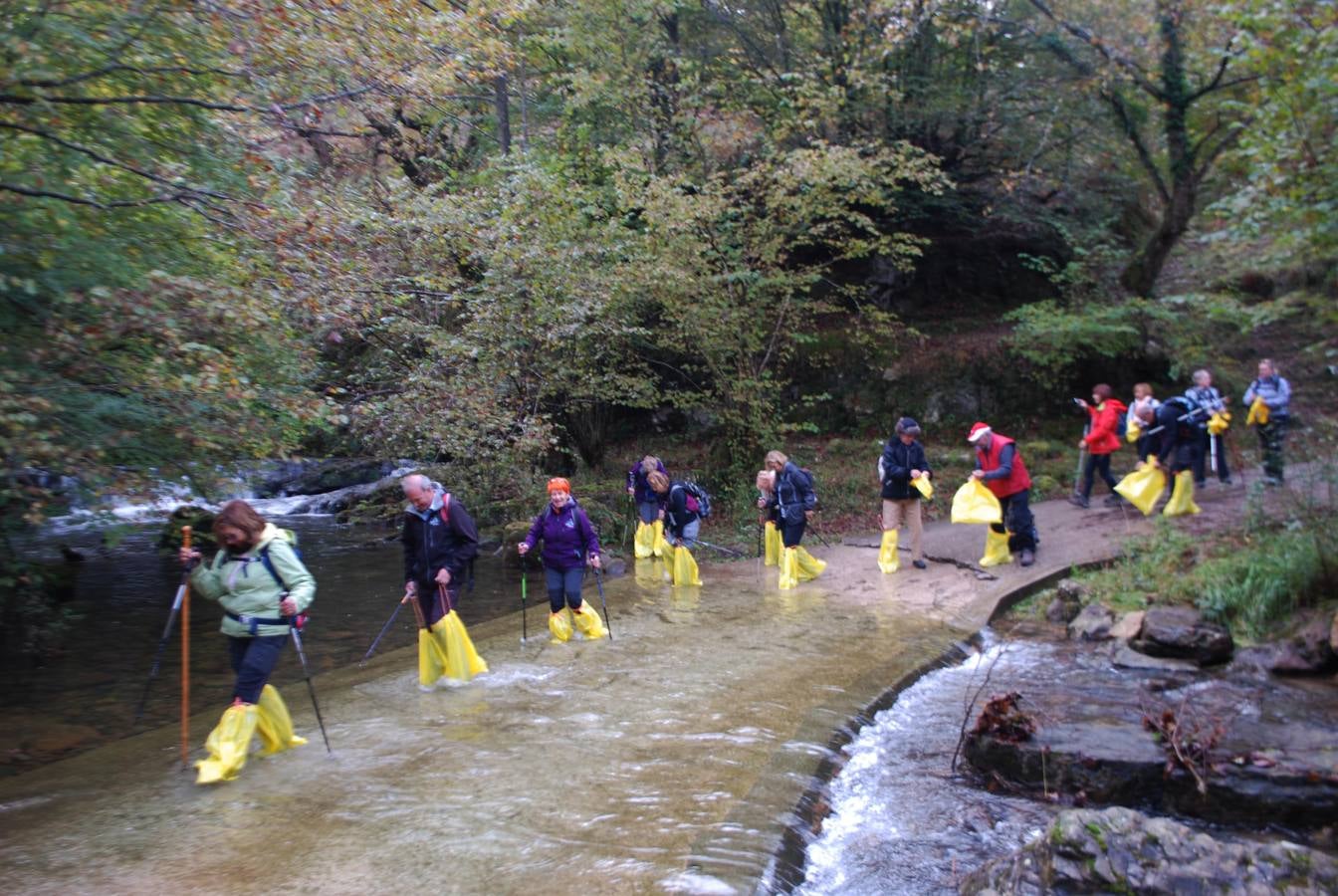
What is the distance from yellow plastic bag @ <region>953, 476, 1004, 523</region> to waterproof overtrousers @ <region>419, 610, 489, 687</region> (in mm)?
6854

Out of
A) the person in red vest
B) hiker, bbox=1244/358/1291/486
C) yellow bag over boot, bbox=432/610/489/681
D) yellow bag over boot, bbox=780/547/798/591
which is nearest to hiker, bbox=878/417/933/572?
the person in red vest

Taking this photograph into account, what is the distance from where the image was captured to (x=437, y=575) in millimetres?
8094

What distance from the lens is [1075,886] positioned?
4.46m

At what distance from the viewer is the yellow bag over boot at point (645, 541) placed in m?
14.9

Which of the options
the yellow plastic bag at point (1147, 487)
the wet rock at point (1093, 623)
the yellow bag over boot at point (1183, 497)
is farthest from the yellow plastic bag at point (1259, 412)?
the wet rock at point (1093, 623)

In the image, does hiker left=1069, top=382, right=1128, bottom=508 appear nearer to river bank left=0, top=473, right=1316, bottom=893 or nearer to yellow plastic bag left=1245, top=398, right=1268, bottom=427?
yellow plastic bag left=1245, top=398, right=1268, bottom=427

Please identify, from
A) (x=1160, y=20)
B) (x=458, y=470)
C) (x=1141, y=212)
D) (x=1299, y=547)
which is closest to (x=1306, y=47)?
(x=1299, y=547)

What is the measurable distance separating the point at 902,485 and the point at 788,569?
1928 mm

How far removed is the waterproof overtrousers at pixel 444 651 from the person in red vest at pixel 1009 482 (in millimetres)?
7164

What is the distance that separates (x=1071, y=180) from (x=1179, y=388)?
18.3 ft

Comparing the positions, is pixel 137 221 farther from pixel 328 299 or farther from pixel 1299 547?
pixel 1299 547

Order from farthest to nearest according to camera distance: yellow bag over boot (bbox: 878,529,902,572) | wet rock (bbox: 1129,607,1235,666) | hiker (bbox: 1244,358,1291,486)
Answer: hiker (bbox: 1244,358,1291,486) < yellow bag over boot (bbox: 878,529,902,572) < wet rock (bbox: 1129,607,1235,666)

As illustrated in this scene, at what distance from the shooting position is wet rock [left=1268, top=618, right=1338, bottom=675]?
8.14 metres

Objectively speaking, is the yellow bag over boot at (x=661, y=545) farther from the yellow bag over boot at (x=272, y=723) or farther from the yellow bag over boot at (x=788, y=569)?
the yellow bag over boot at (x=272, y=723)
